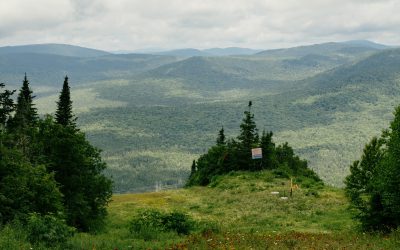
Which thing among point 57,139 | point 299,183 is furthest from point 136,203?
point 57,139

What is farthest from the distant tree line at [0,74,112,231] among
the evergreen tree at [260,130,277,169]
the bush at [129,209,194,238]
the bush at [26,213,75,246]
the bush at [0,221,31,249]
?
the evergreen tree at [260,130,277,169]

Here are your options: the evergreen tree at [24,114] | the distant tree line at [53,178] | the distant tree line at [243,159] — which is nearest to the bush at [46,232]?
the distant tree line at [53,178]

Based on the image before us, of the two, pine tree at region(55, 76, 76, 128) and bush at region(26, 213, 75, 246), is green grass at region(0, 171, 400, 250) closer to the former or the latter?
bush at region(26, 213, 75, 246)

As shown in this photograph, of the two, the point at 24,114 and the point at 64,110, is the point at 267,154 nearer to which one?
the point at 64,110

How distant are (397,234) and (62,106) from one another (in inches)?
1976

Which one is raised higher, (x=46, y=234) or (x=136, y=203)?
(x=46, y=234)

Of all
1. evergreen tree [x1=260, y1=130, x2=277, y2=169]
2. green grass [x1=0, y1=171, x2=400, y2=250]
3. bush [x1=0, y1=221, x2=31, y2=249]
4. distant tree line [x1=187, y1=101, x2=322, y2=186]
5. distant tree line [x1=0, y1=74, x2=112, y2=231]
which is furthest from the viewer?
evergreen tree [x1=260, y1=130, x2=277, y2=169]

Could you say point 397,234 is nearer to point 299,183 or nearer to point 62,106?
point 299,183

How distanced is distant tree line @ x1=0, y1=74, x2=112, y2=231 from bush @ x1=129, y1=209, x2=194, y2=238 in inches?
142

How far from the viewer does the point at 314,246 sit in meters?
17.1

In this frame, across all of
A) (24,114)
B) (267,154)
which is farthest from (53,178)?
(267,154)

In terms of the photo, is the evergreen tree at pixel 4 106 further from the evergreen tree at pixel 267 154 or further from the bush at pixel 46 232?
the evergreen tree at pixel 267 154

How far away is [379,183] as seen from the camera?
22.0 m

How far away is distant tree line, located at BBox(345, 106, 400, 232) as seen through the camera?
70.3 ft
